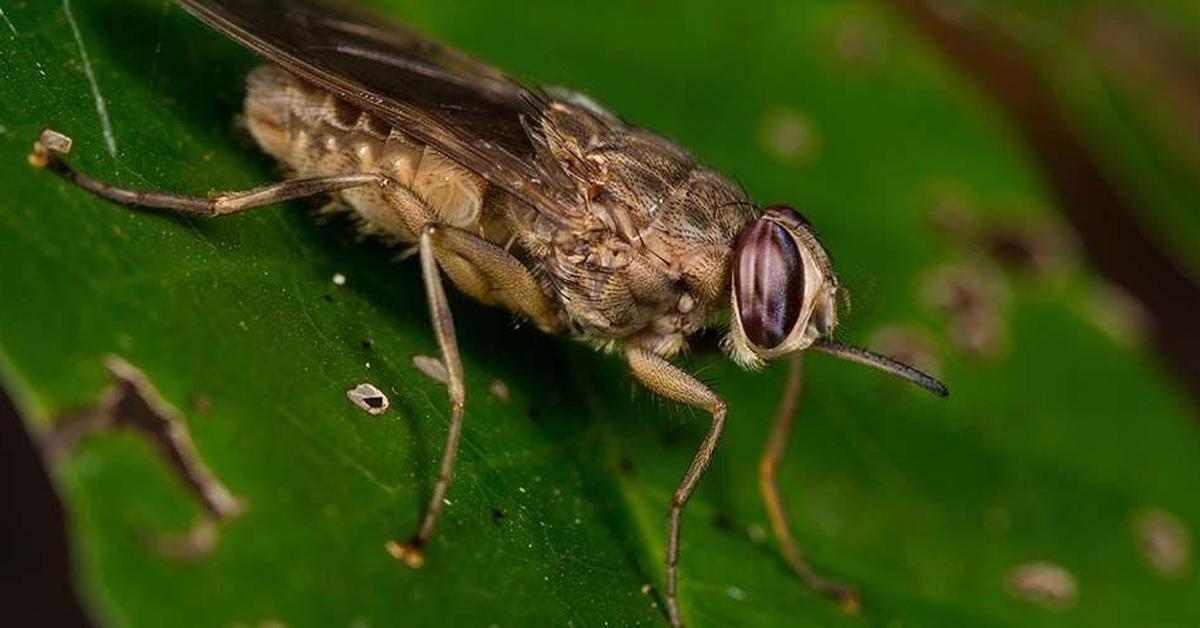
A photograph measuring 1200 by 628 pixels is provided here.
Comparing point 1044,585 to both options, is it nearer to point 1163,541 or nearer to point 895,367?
point 1163,541

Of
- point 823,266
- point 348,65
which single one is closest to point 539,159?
point 348,65

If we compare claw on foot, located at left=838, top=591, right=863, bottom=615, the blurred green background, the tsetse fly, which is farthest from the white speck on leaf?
claw on foot, located at left=838, top=591, right=863, bottom=615

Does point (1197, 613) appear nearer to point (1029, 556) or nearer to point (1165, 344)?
point (1029, 556)

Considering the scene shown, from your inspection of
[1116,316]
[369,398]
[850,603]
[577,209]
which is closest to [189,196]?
[369,398]

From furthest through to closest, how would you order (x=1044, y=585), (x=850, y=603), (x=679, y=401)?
(x=1044, y=585) → (x=850, y=603) → (x=679, y=401)

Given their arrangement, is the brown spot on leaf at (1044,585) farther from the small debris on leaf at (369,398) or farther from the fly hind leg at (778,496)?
the small debris on leaf at (369,398)

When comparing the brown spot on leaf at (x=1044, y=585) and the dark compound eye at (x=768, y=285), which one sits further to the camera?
the brown spot on leaf at (x=1044, y=585)

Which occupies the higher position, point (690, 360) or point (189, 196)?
point (189, 196)

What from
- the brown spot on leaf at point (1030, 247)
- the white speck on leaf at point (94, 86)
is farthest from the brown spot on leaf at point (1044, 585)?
the white speck on leaf at point (94, 86)
